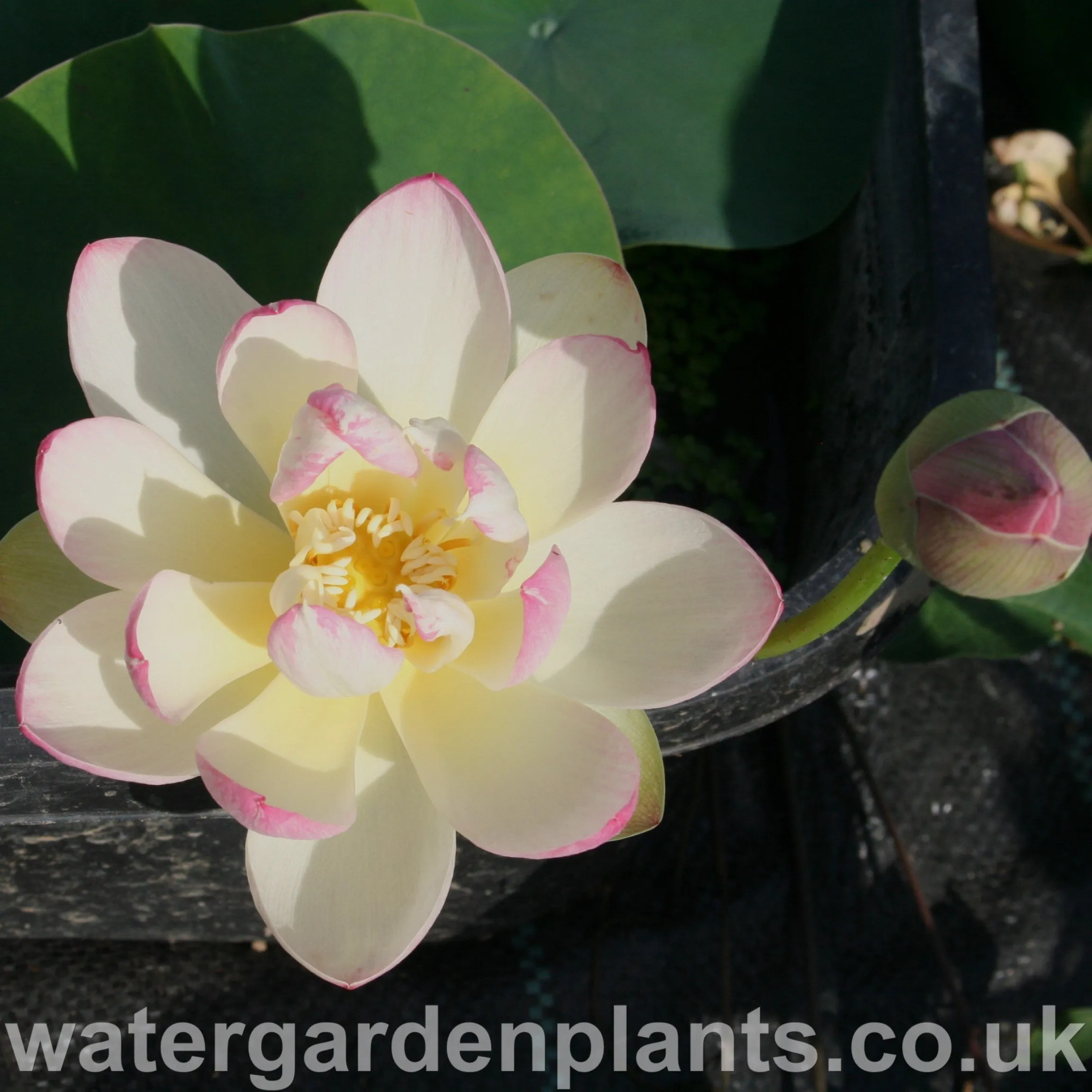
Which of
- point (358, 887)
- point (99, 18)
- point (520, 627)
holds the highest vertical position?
point (99, 18)

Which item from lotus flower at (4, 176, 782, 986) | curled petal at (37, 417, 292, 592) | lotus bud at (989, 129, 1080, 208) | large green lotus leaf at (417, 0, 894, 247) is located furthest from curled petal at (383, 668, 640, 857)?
lotus bud at (989, 129, 1080, 208)

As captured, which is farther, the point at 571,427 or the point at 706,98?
the point at 706,98

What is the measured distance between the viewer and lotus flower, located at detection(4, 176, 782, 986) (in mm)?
455

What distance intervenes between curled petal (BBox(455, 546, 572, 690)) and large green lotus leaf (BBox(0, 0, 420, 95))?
1.40 feet

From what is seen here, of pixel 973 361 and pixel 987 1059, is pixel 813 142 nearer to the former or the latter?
pixel 973 361

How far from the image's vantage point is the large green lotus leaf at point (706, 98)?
2.59 ft

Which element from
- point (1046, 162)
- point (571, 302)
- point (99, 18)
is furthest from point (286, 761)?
point (1046, 162)

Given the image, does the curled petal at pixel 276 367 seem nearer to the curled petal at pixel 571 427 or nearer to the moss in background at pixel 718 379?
the curled petal at pixel 571 427

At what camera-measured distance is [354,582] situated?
1.84ft

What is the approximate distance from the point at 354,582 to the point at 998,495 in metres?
0.33

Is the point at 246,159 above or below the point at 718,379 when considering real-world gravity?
above

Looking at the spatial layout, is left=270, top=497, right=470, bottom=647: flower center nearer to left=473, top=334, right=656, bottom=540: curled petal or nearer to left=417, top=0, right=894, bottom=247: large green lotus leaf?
left=473, top=334, right=656, bottom=540: curled petal

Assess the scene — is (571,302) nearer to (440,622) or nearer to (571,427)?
(571,427)

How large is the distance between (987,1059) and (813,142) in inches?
37.1
